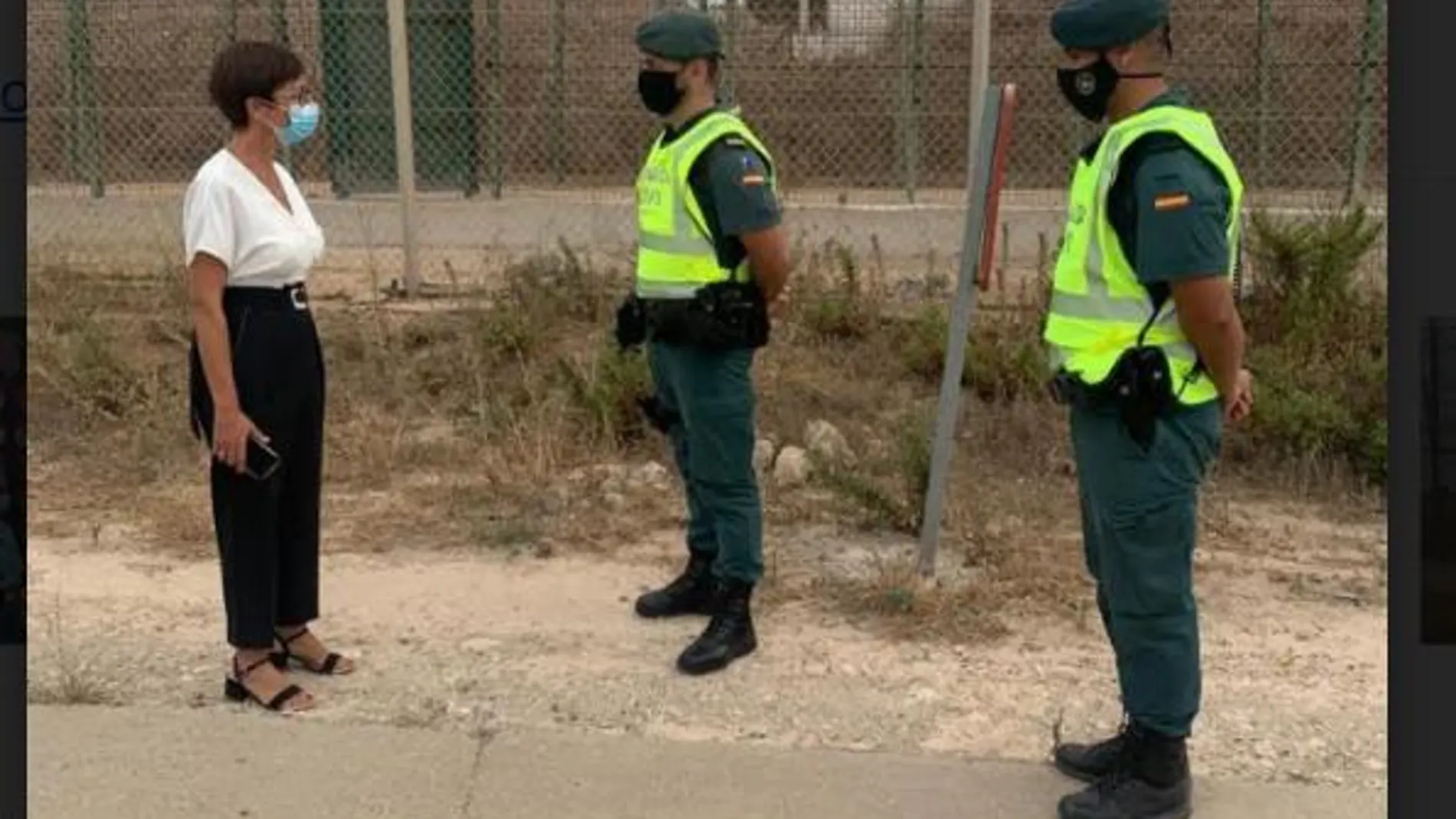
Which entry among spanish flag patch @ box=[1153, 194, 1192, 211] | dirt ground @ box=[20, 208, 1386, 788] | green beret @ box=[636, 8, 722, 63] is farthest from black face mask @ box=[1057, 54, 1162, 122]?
dirt ground @ box=[20, 208, 1386, 788]

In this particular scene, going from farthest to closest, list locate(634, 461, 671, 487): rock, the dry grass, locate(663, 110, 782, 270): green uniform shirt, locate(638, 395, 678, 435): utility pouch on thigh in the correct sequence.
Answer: locate(634, 461, 671, 487): rock, the dry grass, locate(638, 395, 678, 435): utility pouch on thigh, locate(663, 110, 782, 270): green uniform shirt

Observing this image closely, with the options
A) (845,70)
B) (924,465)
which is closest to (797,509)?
(924,465)

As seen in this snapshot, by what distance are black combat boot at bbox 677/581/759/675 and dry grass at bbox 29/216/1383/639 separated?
49 cm

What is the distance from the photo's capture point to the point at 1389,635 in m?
4.93

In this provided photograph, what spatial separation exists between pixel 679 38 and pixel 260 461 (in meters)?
1.67

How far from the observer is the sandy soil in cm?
427

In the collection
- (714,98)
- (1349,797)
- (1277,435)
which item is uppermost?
(714,98)

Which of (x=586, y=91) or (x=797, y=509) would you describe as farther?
(x=586, y=91)

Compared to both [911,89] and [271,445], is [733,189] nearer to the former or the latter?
[271,445]

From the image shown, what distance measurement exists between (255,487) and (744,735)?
4.88 ft

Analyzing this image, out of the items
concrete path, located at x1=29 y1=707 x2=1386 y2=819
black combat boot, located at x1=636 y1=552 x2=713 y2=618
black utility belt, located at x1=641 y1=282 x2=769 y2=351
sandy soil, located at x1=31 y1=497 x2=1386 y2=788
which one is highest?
black utility belt, located at x1=641 y1=282 x2=769 y2=351

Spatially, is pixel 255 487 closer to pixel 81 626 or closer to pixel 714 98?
pixel 81 626

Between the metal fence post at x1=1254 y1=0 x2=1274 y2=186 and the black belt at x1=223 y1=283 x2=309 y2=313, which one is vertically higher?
the metal fence post at x1=1254 y1=0 x2=1274 y2=186

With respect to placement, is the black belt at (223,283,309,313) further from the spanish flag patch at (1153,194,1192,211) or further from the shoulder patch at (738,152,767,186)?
the spanish flag patch at (1153,194,1192,211)
